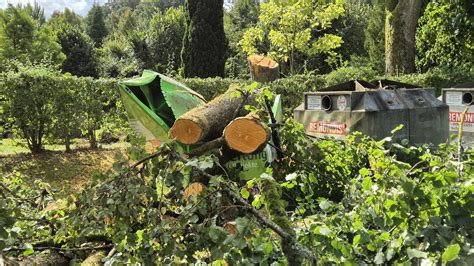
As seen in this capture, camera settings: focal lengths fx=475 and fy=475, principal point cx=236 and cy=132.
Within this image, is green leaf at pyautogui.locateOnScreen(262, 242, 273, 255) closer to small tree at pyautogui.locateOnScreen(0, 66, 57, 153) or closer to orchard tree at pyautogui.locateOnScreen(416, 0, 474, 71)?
orchard tree at pyautogui.locateOnScreen(416, 0, 474, 71)

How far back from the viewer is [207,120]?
169 inches

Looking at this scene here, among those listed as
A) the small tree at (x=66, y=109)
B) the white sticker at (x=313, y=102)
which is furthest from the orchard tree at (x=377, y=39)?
the white sticker at (x=313, y=102)

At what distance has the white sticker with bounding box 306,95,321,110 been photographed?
272 inches

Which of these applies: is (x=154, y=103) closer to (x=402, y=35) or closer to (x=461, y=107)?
(x=461, y=107)

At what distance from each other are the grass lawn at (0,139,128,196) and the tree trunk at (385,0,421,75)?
27.1 feet

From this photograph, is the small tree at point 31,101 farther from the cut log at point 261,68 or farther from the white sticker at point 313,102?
the white sticker at point 313,102

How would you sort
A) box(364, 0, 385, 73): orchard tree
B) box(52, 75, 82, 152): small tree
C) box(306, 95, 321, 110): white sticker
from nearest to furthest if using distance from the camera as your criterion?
1. box(306, 95, 321, 110): white sticker
2. box(52, 75, 82, 152): small tree
3. box(364, 0, 385, 73): orchard tree

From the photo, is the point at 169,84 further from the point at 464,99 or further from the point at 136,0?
the point at 136,0

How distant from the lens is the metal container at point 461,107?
6.99 meters

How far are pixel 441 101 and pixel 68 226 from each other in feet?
20.9

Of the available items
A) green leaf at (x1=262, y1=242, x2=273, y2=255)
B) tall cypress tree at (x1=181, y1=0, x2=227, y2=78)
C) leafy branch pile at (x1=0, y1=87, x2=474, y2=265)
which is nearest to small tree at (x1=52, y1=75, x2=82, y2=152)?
tall cypress tree at (x1=181, y1=0, x2=227, y2=78)

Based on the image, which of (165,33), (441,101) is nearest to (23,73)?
(441,101)

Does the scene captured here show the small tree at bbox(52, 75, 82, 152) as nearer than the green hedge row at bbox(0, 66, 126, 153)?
No

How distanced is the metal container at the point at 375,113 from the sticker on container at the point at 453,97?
0.81 ft
